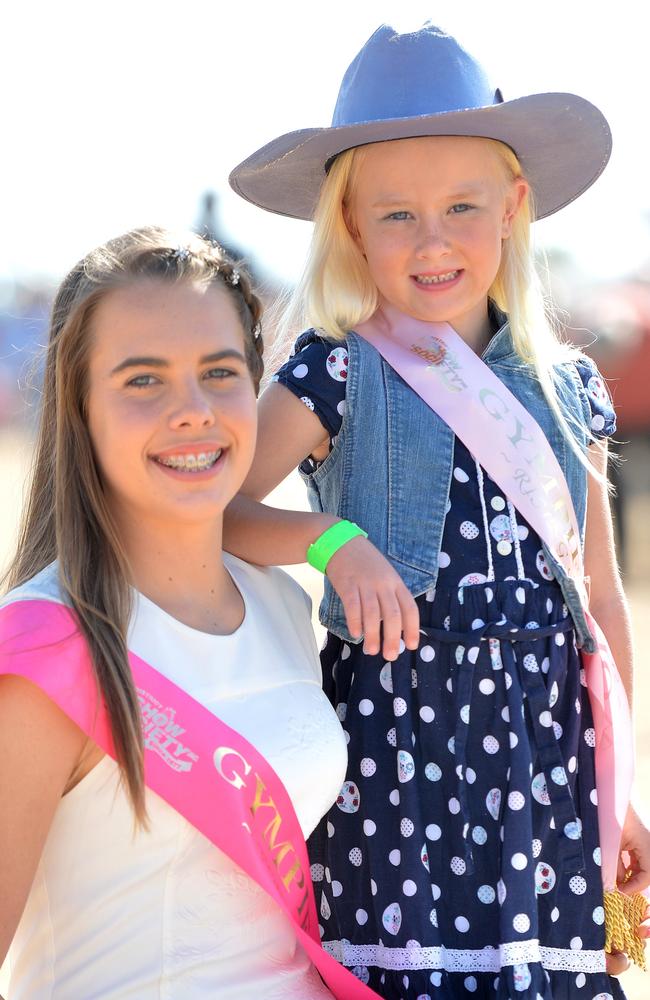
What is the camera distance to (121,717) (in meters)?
2.10

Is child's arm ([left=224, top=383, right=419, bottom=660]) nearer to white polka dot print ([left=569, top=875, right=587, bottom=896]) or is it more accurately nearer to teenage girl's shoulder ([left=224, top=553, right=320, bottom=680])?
teenage girl's shoulder ([left=224, top=553, right=320, bottom=680])

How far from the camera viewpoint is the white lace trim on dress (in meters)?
2.47

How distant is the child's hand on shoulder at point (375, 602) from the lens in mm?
2375

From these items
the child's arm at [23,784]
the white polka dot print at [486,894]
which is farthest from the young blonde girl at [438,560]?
the child's arm at [23,784]

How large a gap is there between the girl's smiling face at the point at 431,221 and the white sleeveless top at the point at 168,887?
875mm

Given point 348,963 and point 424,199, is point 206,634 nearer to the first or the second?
point 348,963

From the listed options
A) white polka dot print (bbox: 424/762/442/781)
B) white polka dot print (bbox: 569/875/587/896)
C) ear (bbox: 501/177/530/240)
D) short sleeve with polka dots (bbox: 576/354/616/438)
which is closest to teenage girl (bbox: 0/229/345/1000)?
white polka dot print (bbox: 424/762/442/781)

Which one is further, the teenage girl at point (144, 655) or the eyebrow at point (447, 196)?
the eyebrow at point (447, 196)

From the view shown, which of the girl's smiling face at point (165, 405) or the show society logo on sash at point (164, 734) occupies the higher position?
the girl's smiling face at point (165, 405)

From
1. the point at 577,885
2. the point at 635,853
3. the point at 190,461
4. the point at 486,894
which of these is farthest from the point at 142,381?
the point at 635,853

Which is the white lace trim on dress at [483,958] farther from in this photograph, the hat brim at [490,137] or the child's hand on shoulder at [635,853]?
the hat brim at [490,137]

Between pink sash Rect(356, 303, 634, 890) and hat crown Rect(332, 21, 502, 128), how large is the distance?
0.44m

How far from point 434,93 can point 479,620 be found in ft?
3.62

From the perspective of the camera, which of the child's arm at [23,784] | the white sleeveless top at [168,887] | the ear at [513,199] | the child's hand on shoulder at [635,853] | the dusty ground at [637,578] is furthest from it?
the dusty ground at [637,578]
